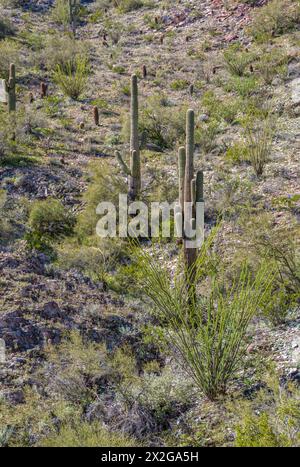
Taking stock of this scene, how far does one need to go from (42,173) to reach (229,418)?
850 cm

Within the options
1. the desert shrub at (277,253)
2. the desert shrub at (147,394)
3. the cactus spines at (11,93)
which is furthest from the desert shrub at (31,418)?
the cactus spines at (11,93)

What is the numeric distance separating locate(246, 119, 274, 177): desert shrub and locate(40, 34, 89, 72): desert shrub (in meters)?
8.71

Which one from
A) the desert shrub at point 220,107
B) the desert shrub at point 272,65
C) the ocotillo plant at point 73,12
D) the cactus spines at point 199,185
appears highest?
the ocotillo plant at point 73,12

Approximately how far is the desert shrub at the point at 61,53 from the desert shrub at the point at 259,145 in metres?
8.71

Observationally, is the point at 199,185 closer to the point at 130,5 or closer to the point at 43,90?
the point at 43,90

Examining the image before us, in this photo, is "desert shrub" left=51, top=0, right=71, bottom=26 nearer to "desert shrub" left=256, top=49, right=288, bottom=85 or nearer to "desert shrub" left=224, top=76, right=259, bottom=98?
"desert shrub" left=256, top=49, right=288, bottom=85

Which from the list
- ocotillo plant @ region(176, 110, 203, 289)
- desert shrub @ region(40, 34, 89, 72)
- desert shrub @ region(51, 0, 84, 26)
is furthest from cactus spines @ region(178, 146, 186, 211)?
desert shrub @ region(51, 0, 84, 26)

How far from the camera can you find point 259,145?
12617 mm

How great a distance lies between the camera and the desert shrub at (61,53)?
2005 centimetres

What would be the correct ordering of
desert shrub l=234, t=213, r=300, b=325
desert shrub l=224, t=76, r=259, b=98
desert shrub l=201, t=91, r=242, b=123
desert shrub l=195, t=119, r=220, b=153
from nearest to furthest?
desert shrub l=234, t=213, r=300, b=325
desert shrub l=195, t=119, r=220, b=153
desert shrub l=201, t=91, r=242, b=123
desert shrub l=224, t=76, r=259, b=98

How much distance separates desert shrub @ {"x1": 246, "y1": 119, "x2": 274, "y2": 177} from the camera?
12430 mm

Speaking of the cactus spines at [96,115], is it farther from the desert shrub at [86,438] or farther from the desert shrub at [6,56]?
the desert shrub at [86,438]

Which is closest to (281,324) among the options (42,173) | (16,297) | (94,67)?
(16,297)

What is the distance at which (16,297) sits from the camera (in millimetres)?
8625
